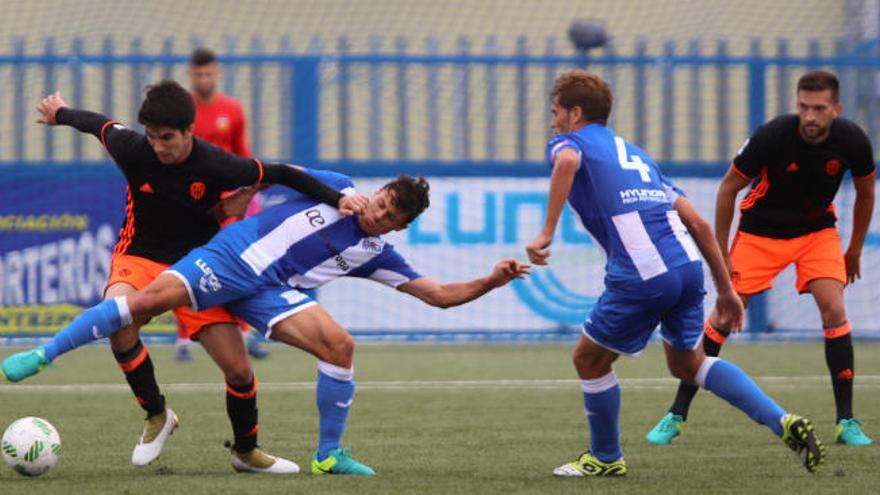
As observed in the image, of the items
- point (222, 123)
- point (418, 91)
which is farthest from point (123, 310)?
point (418, 91)

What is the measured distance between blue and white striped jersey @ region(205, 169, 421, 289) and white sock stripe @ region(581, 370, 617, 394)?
3.38 feet

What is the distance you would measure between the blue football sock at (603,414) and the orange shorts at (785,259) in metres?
2.00

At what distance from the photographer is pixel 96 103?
1504cm

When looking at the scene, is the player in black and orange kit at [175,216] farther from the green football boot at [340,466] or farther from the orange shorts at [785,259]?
the orange shorts at [785,259]

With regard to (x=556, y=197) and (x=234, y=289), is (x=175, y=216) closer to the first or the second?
(x=234, y=289)

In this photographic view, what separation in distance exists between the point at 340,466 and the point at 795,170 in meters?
3.00

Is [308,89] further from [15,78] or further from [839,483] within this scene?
[839,483]

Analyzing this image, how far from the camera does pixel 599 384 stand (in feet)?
23.2

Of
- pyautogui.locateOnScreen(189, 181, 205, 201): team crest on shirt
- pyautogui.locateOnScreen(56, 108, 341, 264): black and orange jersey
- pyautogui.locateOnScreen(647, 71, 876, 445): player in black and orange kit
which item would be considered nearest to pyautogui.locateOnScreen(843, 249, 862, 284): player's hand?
pyautogui.locateOnScreen(647, 71, 876, 445): player in black and orange kit

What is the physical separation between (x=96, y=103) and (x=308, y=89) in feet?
6.25

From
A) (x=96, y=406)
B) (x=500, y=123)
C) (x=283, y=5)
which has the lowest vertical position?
(x=96, y=406)

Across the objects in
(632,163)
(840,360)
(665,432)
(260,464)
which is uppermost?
(632,163)

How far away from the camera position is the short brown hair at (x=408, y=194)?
7.08m

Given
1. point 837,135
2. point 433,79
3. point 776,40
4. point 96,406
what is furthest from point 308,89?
point 837,135
